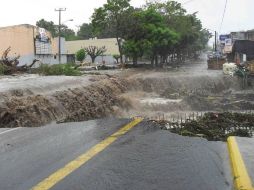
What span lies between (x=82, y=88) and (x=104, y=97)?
1.56 m

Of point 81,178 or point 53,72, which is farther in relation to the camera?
point 53,72

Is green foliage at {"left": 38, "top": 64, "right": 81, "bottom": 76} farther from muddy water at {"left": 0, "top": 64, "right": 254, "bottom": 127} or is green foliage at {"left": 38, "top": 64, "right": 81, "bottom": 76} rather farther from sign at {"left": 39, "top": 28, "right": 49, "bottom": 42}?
sign at {"left": 39, "top": 28, "right": 49, "bottom": 42}

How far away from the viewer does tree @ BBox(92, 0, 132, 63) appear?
56.3 m

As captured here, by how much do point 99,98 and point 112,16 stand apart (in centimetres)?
3358

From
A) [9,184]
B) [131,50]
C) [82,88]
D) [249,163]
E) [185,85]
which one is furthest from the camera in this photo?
[131,50]

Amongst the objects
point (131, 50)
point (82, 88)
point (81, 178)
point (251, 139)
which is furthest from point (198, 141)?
point (131, 50)

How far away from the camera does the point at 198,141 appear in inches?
356

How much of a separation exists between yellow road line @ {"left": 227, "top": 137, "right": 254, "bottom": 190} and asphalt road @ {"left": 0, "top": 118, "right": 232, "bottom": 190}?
0.11 meters

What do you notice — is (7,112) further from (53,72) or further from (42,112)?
(53,72)

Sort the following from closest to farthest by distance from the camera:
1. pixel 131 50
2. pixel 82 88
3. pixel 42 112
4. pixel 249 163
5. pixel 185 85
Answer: pixel 249 163
pixel 42 112
pixel 82 88
pixel 185 85
pixel 131 50

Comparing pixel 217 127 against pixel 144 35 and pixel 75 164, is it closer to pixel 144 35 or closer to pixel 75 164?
pixel 75 164

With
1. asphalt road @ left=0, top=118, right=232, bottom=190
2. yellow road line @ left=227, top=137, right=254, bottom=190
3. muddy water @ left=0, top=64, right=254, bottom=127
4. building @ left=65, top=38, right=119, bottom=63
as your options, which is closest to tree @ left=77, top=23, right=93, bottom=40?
building @ left=65, top=38, right=119, bottom=63

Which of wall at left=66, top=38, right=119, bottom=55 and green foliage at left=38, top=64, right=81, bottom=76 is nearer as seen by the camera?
green foliage at left=38, top=64, right=81, bottom=76

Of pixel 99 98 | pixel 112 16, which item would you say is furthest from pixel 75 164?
pixel 112 16
